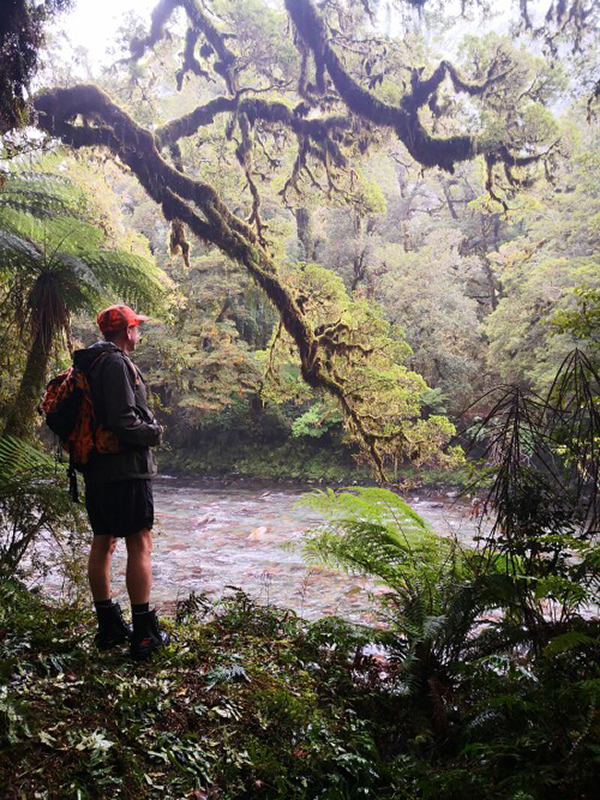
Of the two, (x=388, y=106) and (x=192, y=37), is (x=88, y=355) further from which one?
(x=192, y=37)

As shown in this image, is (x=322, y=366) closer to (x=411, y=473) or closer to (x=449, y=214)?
(x=411, y=473)

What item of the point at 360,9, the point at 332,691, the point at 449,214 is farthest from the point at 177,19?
the point at 449,214

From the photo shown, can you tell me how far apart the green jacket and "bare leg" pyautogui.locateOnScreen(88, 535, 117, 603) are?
0.98 ft

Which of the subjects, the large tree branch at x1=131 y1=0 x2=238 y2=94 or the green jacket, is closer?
the green jacket

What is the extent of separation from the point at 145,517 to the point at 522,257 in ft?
57.9

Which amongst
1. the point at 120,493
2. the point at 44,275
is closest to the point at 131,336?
the point at 120,493

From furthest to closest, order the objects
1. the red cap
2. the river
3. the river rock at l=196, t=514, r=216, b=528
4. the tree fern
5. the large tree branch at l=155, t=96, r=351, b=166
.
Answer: the river rock at l=196, t=514, r=216, b=528
the large tree branch at l=155, t=96, r=351, b=166
the river
the tree fern
the red cap

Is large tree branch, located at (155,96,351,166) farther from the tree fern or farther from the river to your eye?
the river

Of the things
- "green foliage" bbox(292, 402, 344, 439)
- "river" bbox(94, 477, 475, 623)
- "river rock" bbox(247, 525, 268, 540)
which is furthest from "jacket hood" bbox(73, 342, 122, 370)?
"green foliage" bbox(292, 402, 344, 439)

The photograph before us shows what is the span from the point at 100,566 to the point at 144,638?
1.31 feet

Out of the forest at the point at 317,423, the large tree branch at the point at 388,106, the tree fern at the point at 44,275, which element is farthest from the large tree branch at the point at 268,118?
the tree fern at the point at 44,275

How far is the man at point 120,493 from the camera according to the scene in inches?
101

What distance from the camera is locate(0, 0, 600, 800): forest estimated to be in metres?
2.05

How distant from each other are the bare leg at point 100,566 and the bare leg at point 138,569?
0.12 meters
